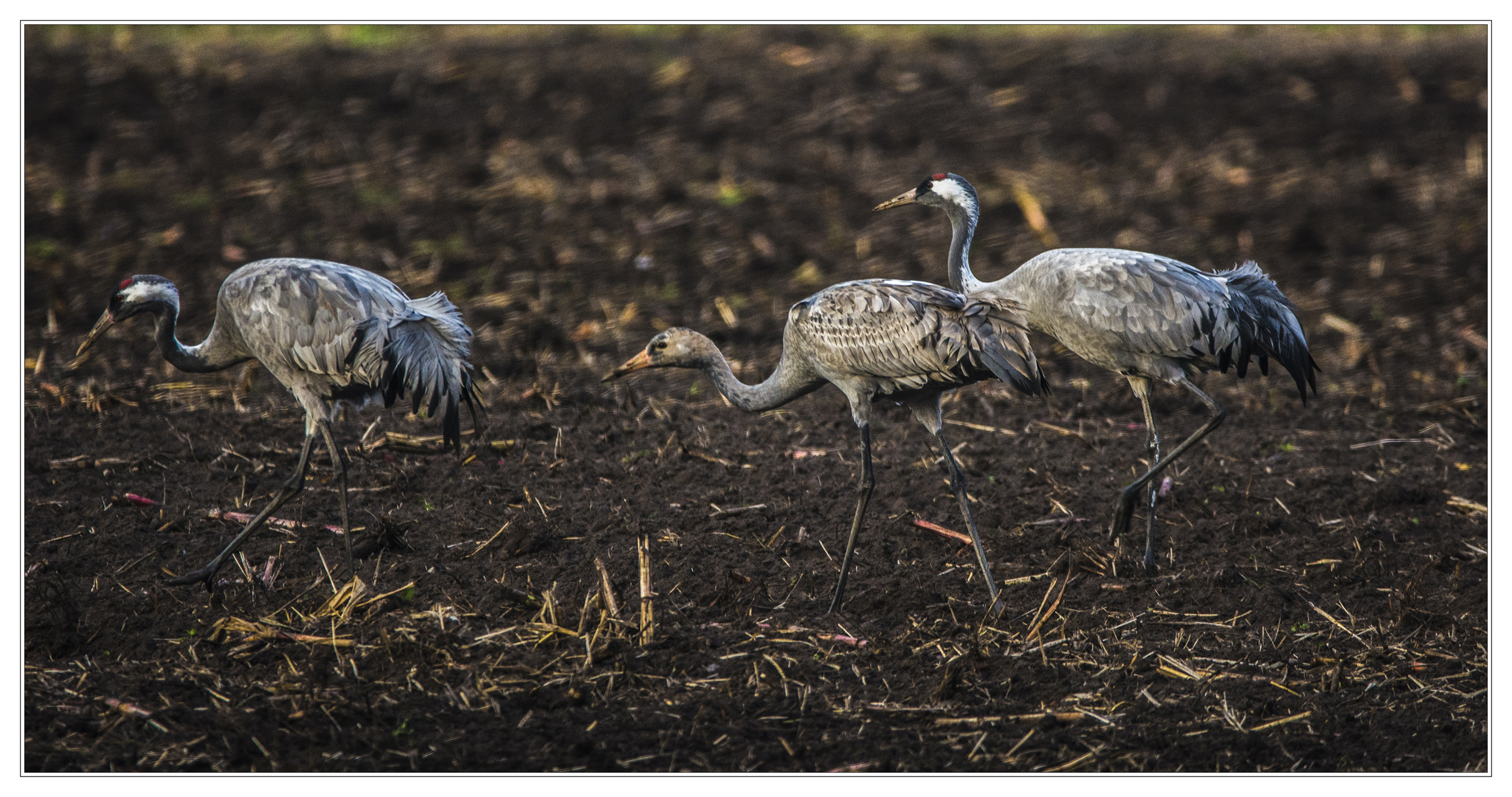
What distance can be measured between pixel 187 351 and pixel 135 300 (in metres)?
0.33

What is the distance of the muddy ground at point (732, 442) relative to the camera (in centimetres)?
489

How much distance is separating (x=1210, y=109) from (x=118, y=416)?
1051 centimetres

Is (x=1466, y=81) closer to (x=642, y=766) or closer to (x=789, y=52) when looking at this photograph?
(x=789, y=52)

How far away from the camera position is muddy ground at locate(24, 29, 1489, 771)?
489cm

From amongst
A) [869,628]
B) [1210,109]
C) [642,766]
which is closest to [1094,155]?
[1210,109]

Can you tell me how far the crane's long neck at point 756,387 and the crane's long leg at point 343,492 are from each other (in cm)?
172

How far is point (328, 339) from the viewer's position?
5.81 meters

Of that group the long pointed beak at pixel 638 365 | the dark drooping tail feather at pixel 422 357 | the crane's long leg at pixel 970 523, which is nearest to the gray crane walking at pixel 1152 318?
the crane's long leg at pixel 970 523

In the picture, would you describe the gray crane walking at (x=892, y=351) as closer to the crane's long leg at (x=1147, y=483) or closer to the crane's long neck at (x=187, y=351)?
the crane's long leg at (x=1147, y=483)

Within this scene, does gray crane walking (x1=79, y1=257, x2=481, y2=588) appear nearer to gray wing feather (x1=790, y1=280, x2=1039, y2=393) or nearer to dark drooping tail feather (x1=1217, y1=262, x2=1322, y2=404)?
gray wing feather (x1=790, y1=280, x2=1039, y2=393)

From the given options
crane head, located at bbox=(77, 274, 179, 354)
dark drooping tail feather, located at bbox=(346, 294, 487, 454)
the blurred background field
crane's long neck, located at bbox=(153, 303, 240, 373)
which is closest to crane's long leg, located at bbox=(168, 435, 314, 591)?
dark drooping tail feather, located at bbox=(346, 294, 487, 454)

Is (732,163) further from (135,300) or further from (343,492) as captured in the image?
(343,492)

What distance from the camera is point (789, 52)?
14562mm

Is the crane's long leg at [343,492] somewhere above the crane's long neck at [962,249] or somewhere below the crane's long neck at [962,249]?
below
